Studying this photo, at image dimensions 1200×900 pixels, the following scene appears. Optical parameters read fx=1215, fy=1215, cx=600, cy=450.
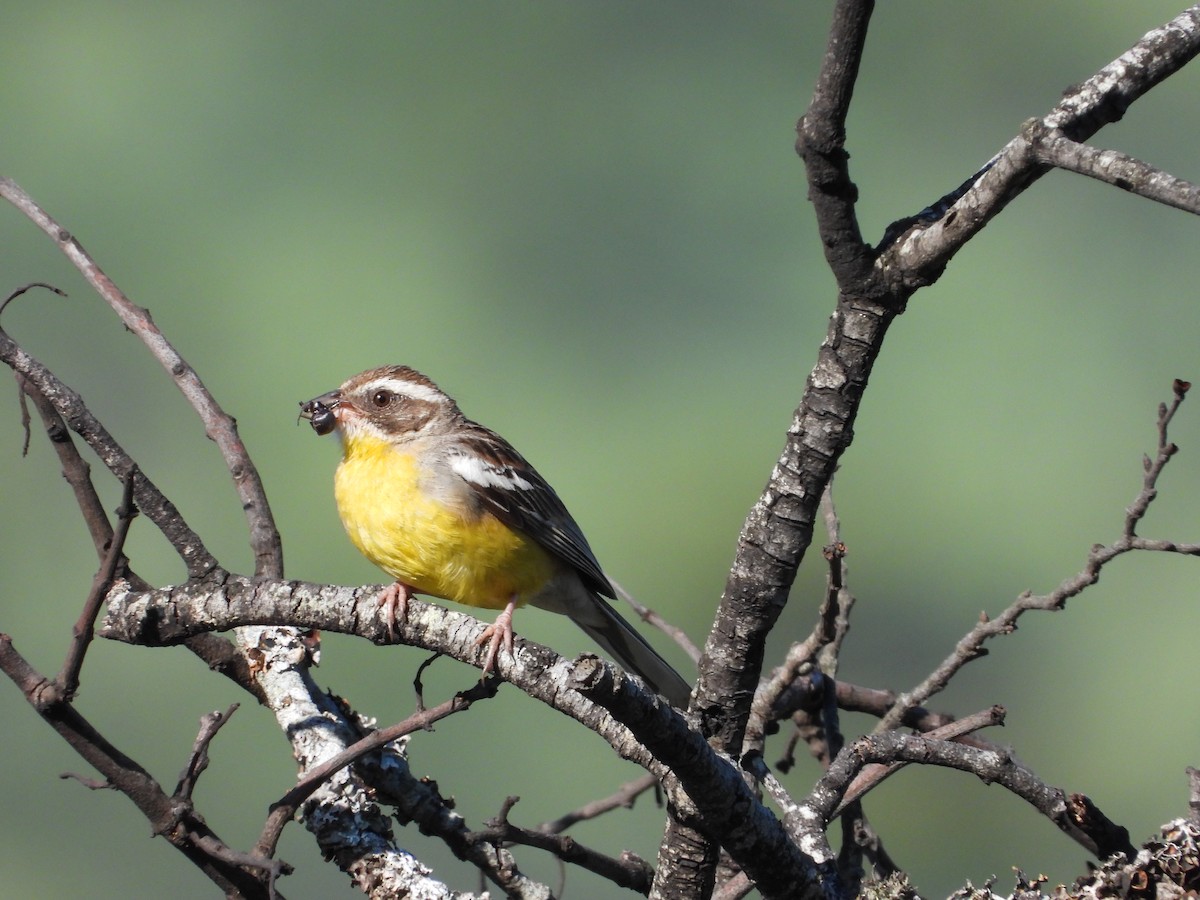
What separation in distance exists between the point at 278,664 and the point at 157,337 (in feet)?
3.92

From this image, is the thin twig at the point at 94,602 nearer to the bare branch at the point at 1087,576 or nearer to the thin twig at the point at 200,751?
the thin twig at the point at 200,751

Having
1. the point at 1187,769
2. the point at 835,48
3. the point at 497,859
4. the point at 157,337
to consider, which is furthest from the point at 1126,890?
the point at 157,337

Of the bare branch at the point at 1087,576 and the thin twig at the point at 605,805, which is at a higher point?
the bare branch at the point at 1087,576

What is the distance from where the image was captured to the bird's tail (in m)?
4.97

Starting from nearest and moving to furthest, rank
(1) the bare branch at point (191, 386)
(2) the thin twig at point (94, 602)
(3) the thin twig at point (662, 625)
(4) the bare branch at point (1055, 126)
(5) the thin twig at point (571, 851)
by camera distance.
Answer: (4) the bare branch at point (1055, 126), (2) the thin twig at point (94, 602), (5) the thin twig at point (571, 851), (1) the bare branch at point (191, 386), (3) the thin twig at point (662, 625)

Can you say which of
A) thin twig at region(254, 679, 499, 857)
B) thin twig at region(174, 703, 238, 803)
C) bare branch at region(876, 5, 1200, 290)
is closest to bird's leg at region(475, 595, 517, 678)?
thin twig at region(254, 679, 499, 857)

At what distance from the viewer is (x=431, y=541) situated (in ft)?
15.0

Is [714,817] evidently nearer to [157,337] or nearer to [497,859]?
[497,859]

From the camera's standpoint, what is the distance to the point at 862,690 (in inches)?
186

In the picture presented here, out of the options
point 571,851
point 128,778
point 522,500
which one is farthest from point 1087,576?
point 128,778

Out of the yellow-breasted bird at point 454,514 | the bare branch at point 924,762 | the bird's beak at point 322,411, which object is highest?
the bird's beak at point 322,411

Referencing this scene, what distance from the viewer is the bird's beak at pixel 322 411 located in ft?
17.4

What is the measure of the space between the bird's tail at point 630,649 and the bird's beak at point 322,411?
136 centimetres

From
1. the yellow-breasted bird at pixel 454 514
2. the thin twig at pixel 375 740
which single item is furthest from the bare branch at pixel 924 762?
the yellow-breasted bird at pixel 454 514
